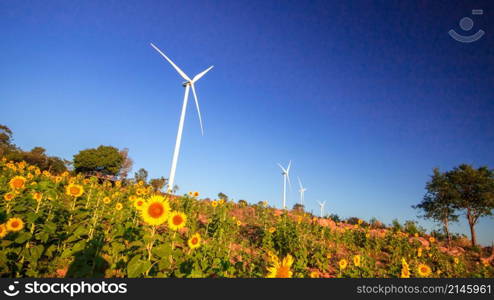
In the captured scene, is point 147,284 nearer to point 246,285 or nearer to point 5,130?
point 246,285

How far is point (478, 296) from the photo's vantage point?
425 centimetres

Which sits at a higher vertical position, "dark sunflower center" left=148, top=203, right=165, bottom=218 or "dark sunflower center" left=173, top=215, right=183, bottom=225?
"dark sunflower center" left=148, top=203, right=165, bottom=218

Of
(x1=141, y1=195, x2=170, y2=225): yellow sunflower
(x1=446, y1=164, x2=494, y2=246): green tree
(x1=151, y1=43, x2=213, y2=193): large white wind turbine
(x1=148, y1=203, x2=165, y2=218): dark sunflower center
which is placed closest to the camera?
(x1=141, y1=195, x2=170, y2=225): yellow sunflower

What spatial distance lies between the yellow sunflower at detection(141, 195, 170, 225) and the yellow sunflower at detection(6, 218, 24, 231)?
222 centimetres

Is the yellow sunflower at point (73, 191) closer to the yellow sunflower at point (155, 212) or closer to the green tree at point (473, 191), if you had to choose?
the yellow sunflower at point (155, 212)

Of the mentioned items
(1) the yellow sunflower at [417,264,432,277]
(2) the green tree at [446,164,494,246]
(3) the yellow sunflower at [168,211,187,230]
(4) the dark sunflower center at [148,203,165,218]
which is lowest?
(1) the yellow sunflower at [417,264,432,277]

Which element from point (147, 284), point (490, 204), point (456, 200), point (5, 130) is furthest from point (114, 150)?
point (490, 204)

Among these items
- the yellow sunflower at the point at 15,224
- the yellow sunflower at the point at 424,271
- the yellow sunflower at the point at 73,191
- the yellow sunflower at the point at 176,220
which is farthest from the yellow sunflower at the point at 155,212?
the yellow sunflower at the point at 424,271

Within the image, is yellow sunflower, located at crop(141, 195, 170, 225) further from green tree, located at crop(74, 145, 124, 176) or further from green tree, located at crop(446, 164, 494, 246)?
green tree, located at crop(74, 145, 124, 176)

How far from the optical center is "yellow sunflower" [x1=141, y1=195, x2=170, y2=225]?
393 centimetres

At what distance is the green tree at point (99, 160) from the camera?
50.9 meters

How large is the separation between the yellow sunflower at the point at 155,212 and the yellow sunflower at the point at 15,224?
2221 millimetres

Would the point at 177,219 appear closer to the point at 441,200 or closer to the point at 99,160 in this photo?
the point at 441,200

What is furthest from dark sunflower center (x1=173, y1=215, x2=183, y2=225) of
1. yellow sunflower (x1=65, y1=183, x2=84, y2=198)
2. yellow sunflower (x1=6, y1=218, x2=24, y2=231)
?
yellow sunflower (x1=6, y1=218, x2=24, y2=231)
